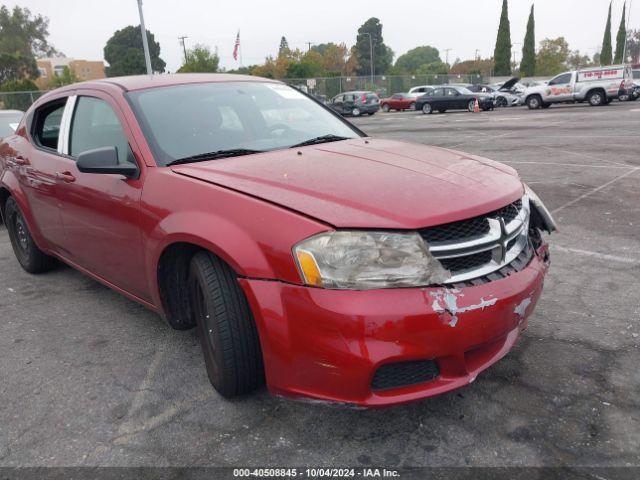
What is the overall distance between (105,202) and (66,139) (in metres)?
0.98

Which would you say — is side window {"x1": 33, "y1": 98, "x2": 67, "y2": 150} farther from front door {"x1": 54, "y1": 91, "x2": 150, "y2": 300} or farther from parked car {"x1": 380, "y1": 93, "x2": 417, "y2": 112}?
parked car {"x1": 380, "y1": 93, "x2": 417, "y2": 112}

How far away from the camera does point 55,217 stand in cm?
390

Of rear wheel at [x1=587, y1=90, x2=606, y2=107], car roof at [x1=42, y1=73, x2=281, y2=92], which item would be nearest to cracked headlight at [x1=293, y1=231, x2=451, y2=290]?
car roof at [x1=42, y1=73, x2=281, y2=92]

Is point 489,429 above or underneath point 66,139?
underneath

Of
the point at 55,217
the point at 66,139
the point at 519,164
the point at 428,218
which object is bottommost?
the point at 519,164

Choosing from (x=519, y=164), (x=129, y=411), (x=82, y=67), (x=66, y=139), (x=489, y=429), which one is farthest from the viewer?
(x=82, y=67)

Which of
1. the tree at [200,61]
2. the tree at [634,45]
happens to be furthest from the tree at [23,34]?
the tree at [634,45]

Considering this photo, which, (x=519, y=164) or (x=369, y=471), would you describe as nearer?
(x=369, y=471)

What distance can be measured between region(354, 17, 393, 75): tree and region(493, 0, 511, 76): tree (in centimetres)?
3655

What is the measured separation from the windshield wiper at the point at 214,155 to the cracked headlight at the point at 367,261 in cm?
110

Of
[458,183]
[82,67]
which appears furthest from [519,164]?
[82,67]

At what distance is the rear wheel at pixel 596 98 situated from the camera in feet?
83.9

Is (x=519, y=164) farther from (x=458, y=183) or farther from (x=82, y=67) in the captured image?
(x=82, y=67)

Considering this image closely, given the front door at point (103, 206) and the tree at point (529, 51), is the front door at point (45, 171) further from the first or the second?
the tree at point (529, 51)
